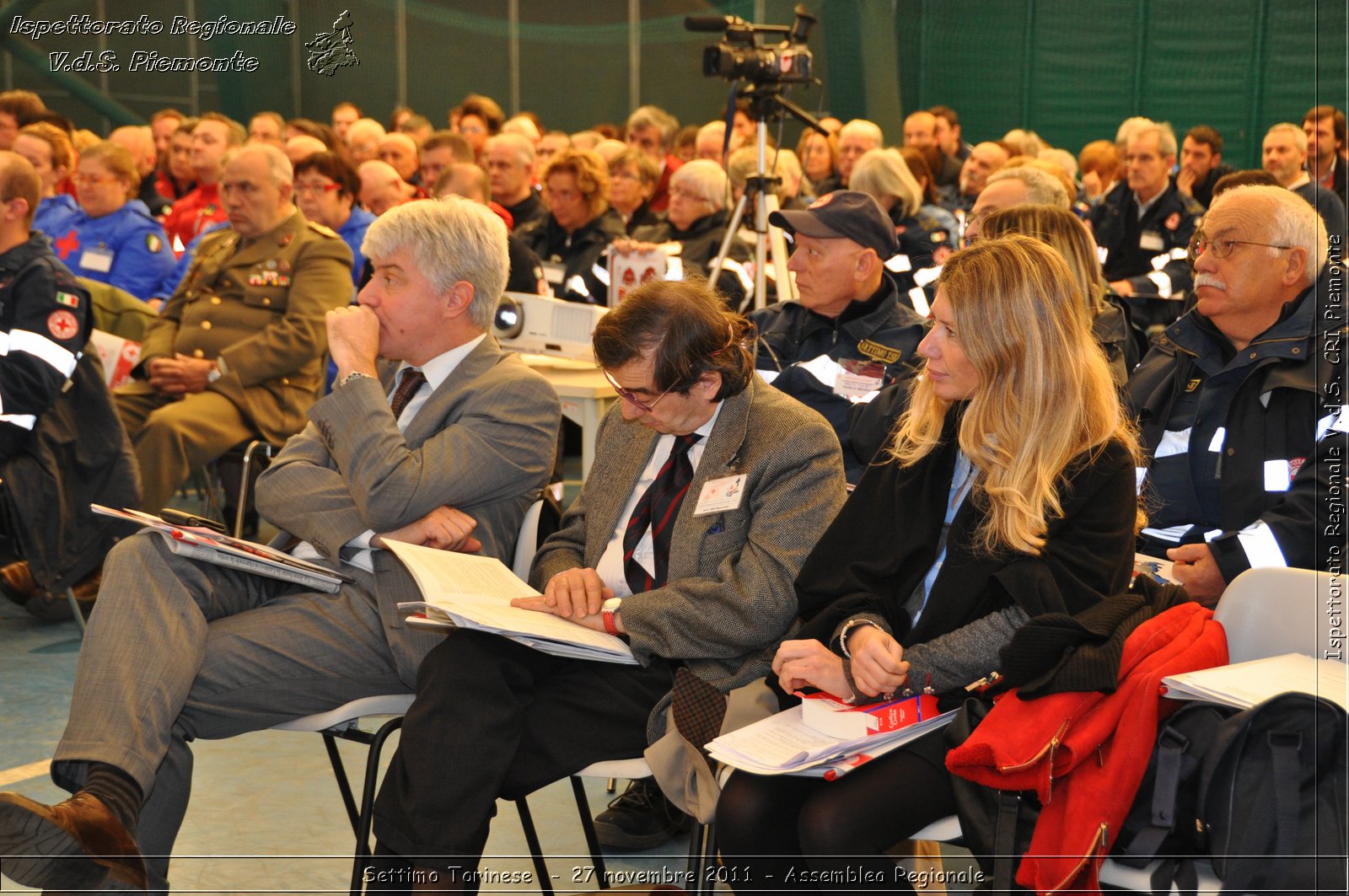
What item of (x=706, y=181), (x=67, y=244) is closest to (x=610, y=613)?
(x=706, y=181)

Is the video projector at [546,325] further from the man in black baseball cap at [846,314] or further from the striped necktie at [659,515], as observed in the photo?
the striped necktie at [659,515]

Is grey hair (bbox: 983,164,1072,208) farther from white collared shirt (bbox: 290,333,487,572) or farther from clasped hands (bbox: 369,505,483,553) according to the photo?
clasped hands (bbox: 369,505,483,553)

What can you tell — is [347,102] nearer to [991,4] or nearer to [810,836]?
[991,4]

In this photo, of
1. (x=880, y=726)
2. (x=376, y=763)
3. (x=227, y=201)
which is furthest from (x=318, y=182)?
(x=880, y=726)

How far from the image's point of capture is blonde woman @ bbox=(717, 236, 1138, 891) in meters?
1.87

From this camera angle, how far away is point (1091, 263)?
3242 millimetres

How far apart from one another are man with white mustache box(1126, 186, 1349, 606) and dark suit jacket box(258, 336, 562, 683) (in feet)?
4.23

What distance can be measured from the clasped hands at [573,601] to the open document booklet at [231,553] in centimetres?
46

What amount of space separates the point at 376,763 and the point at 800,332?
1756 millimetres

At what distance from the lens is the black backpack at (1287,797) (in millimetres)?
1560

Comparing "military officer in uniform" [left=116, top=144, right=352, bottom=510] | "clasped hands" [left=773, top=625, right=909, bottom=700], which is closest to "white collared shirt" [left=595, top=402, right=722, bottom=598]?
"clasped hands" [left=773, top=625, right=909, bottom=700]

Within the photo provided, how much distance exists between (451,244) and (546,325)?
1.61 metres

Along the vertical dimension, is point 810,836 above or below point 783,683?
below

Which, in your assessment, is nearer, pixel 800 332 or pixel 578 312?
pixel 800 332
